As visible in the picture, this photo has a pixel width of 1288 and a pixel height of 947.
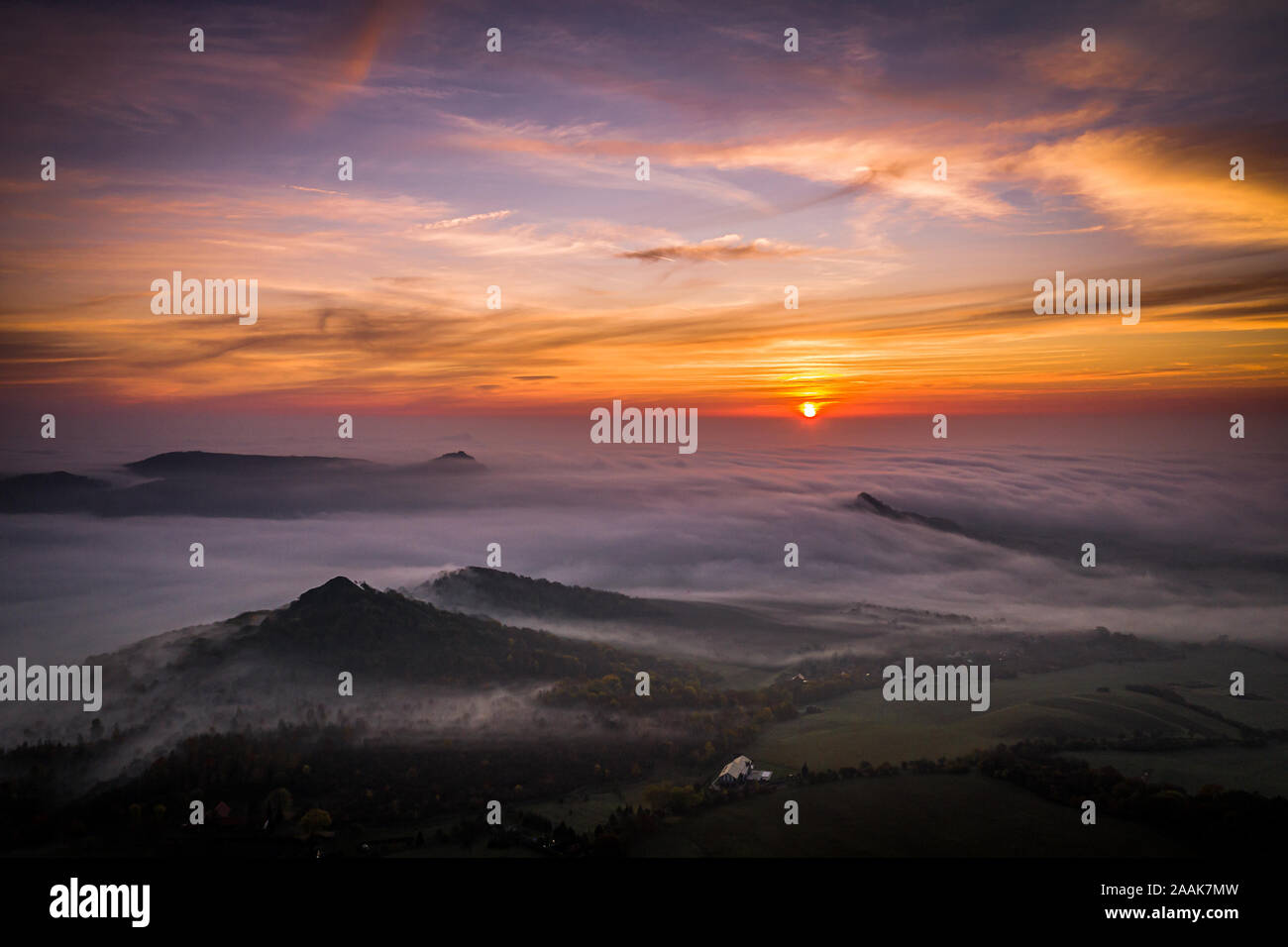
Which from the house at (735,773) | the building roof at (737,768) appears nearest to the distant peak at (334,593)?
the building roof at (737,768)

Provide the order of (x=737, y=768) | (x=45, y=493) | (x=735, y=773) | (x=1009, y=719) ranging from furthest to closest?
(x=45, y=493)
(x=1009, y=719)
(x=737, y=768)
(x=735, y=773)

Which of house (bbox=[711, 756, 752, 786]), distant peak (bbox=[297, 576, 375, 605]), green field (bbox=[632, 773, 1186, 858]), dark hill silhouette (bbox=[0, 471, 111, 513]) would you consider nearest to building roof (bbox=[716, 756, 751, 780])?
house (bbox=[711, 756, 752, 786])

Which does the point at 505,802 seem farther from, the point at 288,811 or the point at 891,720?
the point at 891,720

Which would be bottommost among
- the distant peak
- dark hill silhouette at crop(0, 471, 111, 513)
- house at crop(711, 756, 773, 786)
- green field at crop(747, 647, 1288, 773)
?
green field at crop(747, 647, 1288, 773)

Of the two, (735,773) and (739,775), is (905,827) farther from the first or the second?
(735,773)

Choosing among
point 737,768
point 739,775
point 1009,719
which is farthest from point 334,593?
point 1009,719

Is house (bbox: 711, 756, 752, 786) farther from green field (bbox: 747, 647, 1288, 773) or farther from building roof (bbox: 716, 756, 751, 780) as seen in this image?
green field (bbox: 747, 647, 1288, 773)

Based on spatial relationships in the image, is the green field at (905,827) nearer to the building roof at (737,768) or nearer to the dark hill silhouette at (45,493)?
the building roof at (737,768)

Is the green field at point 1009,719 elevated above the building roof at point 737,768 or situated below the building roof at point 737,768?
below

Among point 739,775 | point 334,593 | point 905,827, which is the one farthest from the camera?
point 334,593

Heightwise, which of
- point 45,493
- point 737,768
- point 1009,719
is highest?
point 45,493

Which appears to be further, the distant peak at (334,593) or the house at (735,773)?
the distant peak at (334,593)
